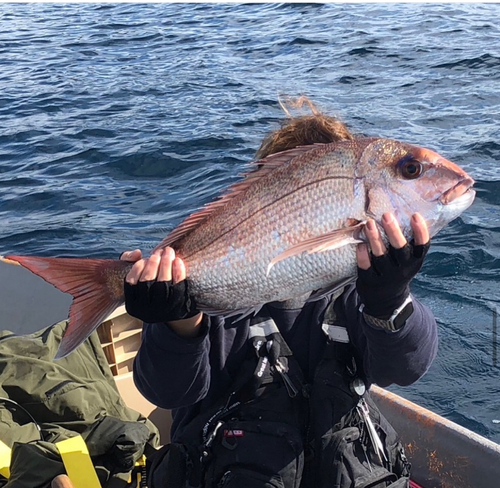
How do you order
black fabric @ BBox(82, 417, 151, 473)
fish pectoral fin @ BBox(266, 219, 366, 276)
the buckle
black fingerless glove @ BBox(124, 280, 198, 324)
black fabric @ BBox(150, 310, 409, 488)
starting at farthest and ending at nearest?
black fabric @ BBox(82, 417, 151, 473), black fabric @ BBox(150, 310, 409, 488), the buckle, black fingerless glove @ BBox(124, 280, 198, 324), fish pectoral fin @ BBox(266, 219, 366, 276)

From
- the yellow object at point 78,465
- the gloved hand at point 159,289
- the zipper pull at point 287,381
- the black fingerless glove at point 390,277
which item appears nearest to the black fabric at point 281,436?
the zipper pull at point 287,381

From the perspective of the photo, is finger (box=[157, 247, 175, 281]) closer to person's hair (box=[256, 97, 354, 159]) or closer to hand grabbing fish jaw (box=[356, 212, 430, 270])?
hand grabbing fish jaw (box=[356, 212, 430, 270])

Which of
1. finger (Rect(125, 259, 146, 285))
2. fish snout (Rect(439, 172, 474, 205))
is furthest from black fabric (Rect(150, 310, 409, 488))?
fish snout (Rect(439, 172, 474, 205))

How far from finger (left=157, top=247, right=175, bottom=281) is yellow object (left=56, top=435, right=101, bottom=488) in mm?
1050

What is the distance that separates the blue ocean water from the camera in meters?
5.64

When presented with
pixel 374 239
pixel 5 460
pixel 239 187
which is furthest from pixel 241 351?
pixel 5 460

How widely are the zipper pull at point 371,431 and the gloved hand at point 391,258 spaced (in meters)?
0.64

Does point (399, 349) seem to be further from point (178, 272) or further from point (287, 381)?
point (178, 272)

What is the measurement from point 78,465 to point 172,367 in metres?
0.67

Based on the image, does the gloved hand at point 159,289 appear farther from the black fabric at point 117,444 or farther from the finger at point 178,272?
the black fabric at point 117,444

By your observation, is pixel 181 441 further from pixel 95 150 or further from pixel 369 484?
pixel 95 150

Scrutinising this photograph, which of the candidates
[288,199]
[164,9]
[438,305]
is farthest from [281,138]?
[164,9]

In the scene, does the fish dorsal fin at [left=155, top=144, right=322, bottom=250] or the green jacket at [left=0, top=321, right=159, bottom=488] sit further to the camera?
the green jacket at [left=0, top=321, right=159, bottom=488]

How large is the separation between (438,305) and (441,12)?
11.7m
